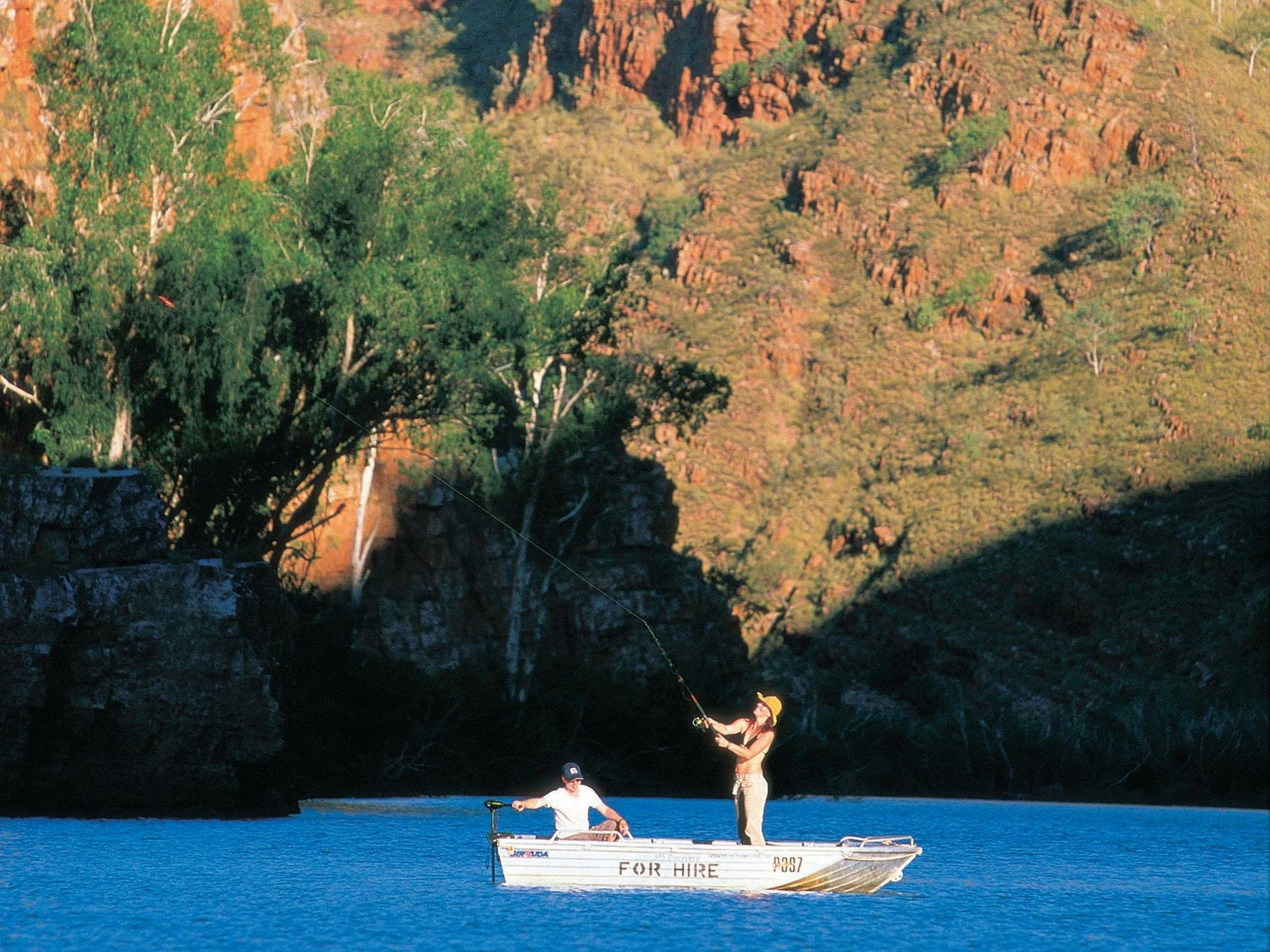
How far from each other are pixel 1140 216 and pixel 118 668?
70.3 meters

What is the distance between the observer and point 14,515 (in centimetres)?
2903

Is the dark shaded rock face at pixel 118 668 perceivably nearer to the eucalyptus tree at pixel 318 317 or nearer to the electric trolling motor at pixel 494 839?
the eucalyptus tree at pixel 318 317

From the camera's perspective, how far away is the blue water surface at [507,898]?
17250mm

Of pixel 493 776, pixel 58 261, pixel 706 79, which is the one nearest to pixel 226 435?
pixel 58 261

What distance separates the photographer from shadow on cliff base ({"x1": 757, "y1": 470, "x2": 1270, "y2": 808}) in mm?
44750

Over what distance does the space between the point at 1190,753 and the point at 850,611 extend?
26.9m

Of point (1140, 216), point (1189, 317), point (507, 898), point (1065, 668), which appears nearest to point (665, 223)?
point (1140, 216)

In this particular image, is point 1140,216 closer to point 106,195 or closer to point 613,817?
point 106,195

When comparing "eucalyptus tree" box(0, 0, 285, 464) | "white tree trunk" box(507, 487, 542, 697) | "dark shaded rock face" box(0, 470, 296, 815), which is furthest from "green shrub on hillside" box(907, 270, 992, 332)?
"dark shaded rock face" box(0, 470, 296, 815)

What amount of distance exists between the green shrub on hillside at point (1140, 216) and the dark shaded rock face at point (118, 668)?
221 ft

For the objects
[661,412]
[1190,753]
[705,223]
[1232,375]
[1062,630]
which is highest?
[705,223]

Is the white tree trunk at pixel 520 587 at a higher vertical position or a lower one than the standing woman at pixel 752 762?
higher

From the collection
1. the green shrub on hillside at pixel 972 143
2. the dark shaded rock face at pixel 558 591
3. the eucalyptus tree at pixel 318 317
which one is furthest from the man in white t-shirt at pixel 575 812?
the green shrub on hillside at pixel 972 143

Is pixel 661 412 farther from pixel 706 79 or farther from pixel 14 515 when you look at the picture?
pixel 706 79
